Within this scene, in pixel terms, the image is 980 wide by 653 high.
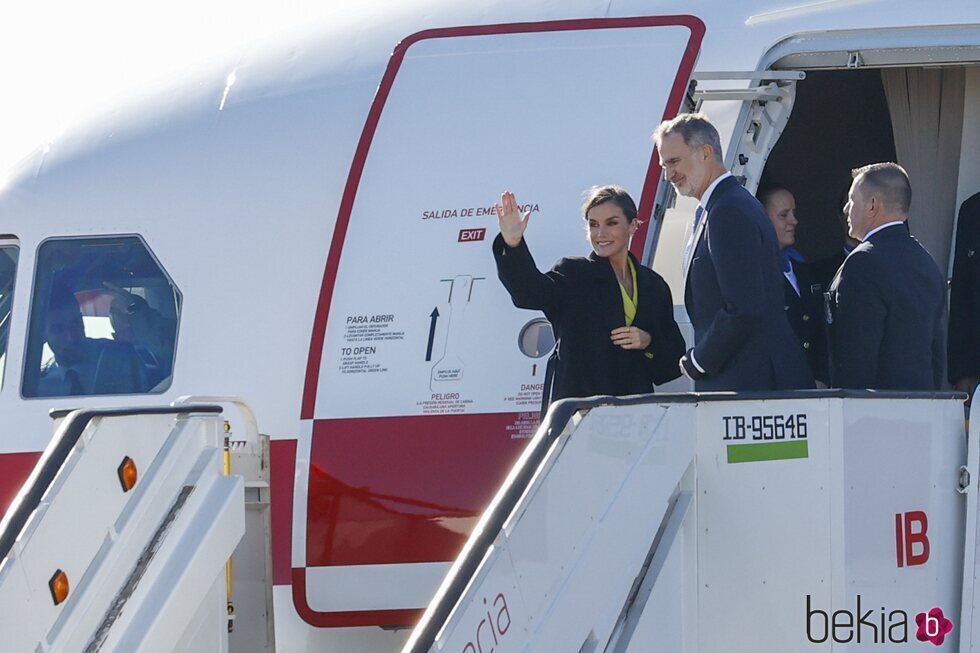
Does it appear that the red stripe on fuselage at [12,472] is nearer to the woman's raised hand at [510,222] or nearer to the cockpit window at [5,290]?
the cockpit window at [5,290]

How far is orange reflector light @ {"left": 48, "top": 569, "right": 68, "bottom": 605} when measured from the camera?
4738 millimetres

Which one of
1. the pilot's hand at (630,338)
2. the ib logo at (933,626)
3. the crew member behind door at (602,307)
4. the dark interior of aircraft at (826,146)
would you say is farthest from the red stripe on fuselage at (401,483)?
the dark interior of aircraft at (826,146)

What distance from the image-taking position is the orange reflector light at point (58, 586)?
4.74 m

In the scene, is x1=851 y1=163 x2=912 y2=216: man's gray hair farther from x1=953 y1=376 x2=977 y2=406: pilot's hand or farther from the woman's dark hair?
x1=953 y1=376 x2=977 y2=406: pilot's hand

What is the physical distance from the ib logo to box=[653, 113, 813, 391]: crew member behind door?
2.86 ft

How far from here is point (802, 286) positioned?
628cm

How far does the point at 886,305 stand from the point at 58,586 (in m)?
3.09

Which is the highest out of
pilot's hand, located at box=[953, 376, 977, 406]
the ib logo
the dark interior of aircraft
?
the dark interior of aircraft

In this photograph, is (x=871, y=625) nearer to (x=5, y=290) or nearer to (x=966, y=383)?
(x=966, y=383)

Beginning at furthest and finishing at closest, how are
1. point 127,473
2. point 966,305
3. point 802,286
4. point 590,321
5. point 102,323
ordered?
1. point 102,323
2. point 802,286
3. point 966,305
4. point 590,321
5. point 127,473

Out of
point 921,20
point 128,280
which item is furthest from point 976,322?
point 128,280

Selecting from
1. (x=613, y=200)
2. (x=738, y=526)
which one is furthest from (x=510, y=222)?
(x=738, y=526)

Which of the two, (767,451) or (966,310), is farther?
(966,310)

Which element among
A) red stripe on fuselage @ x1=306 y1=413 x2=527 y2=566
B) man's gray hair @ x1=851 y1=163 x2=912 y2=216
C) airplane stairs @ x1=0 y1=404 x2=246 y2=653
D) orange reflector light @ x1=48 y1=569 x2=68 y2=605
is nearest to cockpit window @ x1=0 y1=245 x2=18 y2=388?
red stripe on fuselage @ x1=306 y1=413 x2=527 y2=566
